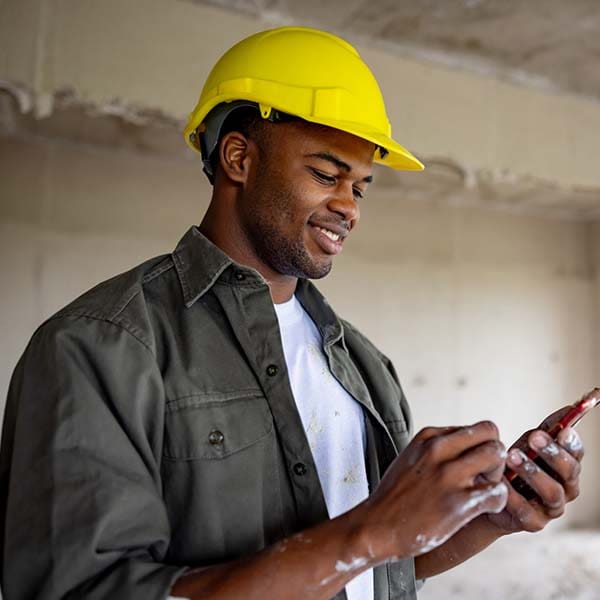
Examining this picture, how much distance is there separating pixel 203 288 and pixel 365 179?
374mm

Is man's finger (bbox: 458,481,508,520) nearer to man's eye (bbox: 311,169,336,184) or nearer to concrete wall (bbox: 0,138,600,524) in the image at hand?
man's eye (bbox: 311,169,336,184)

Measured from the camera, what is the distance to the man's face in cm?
126

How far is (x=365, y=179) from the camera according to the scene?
134 centimetres

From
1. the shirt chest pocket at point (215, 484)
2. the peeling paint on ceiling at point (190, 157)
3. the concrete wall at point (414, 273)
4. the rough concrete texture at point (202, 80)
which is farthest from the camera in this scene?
the concrete wall at point (414, 273)

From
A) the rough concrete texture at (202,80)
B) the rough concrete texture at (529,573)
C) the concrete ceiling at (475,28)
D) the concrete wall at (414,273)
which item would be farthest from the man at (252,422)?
the rough concrete texture at (529,573)

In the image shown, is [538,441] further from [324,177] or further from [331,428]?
[324,177]

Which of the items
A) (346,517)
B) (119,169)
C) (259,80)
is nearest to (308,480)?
(346,517)

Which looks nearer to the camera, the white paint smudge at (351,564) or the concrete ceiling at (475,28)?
the white paint smudge at (351,564)

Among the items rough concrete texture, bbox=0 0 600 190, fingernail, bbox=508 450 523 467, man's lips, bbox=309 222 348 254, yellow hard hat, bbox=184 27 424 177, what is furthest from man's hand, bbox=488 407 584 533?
rough concrete texture, bbox=0 0 600 190

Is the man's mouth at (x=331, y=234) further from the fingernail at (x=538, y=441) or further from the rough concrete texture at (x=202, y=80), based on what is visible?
the rough concrete texture at (x=202, y=80)

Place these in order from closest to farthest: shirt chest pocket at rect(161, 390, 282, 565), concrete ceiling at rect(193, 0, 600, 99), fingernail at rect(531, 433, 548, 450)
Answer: shirt chest pocket at rect(161, 390, 282, 565), fingernail at rect(531, 433, 548, 450), concrete ceiling at rect(193, 0, 600, 99)

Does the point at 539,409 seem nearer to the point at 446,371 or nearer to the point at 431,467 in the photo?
the point at 446,371

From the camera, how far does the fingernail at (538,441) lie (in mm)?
1130

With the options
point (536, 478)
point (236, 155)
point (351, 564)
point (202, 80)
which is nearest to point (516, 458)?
point (536, 478)
